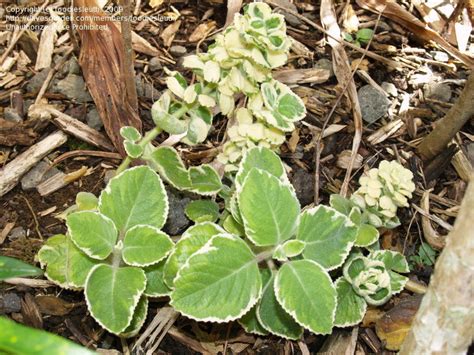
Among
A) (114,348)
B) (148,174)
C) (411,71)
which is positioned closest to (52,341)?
(148,174)

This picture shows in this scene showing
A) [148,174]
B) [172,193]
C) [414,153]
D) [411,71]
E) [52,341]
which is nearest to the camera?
[52,341]

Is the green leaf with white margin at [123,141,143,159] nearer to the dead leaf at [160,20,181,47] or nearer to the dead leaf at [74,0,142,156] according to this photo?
the dead leaf at [74,0,142,156]

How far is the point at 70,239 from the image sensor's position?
53.2 inches

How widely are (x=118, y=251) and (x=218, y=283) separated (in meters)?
0.24

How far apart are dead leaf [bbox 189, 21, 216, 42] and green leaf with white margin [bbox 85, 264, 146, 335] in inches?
33.1

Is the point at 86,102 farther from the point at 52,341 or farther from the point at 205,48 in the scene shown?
the point at 52,341

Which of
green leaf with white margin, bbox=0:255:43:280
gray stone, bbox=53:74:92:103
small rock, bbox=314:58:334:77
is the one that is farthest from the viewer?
small rock, bbox=314:58:334:77

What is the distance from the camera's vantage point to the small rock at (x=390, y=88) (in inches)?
73.0

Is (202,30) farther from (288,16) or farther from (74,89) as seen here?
(74,89)

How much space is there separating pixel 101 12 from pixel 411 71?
85 centimetres

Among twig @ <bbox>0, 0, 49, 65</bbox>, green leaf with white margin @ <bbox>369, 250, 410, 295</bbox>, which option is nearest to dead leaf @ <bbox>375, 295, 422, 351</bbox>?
green leaf with white margin @ <bbox>369, 250, 410, 295</bbox>

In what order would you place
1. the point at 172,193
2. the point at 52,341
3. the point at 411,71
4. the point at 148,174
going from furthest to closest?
the point at 411,71, the point at 172,193, the point at 148,174, the point at 52,341

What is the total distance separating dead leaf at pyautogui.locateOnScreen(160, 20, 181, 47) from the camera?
191 centimetres

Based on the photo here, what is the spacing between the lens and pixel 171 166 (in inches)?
55.7
